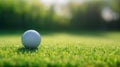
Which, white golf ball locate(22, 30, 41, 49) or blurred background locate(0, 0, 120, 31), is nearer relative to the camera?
white golf ball locate(22, 30, 41, 49)

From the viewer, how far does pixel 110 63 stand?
7.14 metres

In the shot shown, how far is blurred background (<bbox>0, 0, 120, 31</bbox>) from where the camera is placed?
118 ft

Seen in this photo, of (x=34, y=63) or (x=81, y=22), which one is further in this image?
(x=81, y=22)

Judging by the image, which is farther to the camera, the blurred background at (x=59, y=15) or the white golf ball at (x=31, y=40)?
the blurred background at (x=59, y=15)

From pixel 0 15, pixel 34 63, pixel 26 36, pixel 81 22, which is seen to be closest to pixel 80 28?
pixel 81 22

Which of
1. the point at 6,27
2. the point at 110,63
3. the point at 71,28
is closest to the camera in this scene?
the point at 110,63

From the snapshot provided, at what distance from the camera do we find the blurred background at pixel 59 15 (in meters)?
36.0

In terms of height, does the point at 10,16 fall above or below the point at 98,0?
below

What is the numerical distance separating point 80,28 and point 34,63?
3309cm

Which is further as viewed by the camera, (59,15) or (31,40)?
(59,15)

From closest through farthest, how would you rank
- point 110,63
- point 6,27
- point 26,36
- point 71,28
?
point 110,63, point 26,36, point 6,27, point 71,28

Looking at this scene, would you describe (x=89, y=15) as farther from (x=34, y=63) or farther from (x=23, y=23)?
(x=34, y=63)

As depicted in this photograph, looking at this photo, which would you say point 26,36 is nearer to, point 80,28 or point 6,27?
point 6,27

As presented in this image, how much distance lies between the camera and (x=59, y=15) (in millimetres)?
39125
